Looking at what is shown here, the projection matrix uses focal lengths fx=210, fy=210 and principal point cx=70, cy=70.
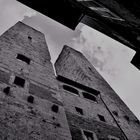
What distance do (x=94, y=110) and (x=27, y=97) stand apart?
5299 mm

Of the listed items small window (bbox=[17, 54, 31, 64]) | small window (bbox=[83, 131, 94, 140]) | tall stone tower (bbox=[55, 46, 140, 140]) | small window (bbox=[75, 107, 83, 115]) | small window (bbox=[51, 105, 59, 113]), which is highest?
small window (bbox=[17, 54, 31, 64])

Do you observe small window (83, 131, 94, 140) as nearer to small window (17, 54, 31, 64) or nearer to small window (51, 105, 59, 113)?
small window (51, 105, 59, 113)

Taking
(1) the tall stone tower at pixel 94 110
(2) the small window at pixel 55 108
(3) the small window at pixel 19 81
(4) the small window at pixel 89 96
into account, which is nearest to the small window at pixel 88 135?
(1) the tall stone tower at pixel 94 110

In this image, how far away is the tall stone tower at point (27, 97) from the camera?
6512 millimetres

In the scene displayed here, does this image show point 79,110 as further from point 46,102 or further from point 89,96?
point 46,102

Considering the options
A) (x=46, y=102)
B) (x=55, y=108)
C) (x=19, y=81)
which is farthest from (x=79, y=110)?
(x=19, y=81)

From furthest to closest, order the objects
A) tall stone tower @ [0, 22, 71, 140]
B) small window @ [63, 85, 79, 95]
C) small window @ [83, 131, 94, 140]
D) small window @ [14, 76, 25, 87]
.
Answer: small window @ [63, 85, 79, 95] < small window @ [83, 131, 94, 140] < small window @ [14, 76, 25, 87] < tall stone tower @ [0, 22, 71, 140]

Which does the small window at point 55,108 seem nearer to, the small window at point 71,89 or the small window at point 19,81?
the small window at point 19,81

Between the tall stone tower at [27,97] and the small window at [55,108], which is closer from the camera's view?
the tall stone tower at [27,97]

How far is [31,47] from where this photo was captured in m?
13.4

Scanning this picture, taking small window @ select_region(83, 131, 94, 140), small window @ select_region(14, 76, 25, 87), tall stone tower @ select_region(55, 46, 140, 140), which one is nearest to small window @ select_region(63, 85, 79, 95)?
tall stone tower @ select_region(55, 46, 140, 140)

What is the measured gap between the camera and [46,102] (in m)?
8.48

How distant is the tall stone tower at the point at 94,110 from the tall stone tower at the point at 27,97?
1.41 metres

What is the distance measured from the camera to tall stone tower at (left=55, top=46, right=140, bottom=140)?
988 centimetres
